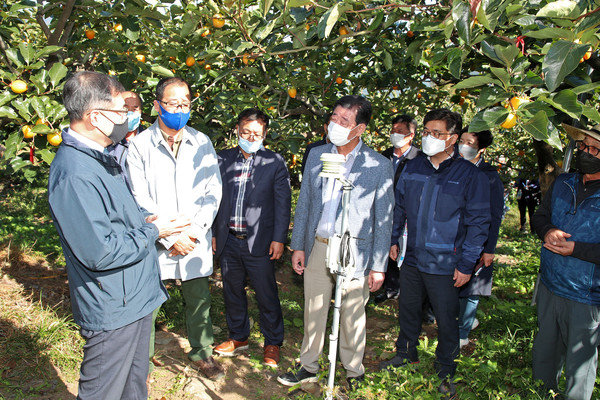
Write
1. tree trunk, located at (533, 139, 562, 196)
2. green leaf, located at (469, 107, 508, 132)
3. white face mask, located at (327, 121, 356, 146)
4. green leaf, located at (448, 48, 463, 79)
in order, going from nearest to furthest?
green leaf, located at (469, 107, 508, 132)
green leaf, located at (448, 48, 463, 79)
white face mask, located at (327, 121, 356, 146)
tree trunk, located at (533, 139, 562, 196)

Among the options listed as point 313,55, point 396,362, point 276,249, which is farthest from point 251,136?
point 396,362

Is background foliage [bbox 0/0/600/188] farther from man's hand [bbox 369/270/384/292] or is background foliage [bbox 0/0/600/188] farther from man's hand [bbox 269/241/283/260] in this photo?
man's hand [bbox 369/270/384/292]

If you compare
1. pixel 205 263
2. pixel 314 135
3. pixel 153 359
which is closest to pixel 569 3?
pixel 205 263

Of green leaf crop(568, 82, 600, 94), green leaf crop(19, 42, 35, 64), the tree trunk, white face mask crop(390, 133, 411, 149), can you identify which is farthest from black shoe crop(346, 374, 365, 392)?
green leaf crop(19, 42, 35, 64)

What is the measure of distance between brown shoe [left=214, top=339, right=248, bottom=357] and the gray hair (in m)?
2.08

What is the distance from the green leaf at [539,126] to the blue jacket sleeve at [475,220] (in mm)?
1277

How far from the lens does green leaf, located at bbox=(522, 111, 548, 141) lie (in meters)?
1.63

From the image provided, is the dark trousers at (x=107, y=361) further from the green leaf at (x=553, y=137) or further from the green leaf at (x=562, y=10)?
the green leaf at (x=562, y=10)

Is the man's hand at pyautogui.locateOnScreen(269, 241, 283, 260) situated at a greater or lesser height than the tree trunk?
lesser

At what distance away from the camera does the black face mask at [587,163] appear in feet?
7.98

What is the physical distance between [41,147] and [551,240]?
2998 mm

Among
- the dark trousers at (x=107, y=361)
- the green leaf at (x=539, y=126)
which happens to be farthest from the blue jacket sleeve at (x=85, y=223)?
the green leaf at (x=539, y=126)

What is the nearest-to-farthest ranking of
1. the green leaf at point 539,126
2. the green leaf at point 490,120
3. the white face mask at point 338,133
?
the green leaf at point 539,126
the green leaf at point 490,120
the white face mask at point 338,133

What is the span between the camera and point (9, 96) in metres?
2.72
